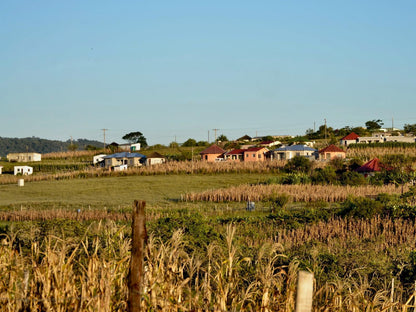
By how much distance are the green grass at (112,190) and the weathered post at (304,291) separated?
37.0 m

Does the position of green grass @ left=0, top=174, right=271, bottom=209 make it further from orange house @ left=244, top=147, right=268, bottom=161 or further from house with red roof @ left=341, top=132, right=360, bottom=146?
house with red roof @ left=341, top=132, right=360, bottom=146

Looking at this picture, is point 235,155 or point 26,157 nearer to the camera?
point 235,155

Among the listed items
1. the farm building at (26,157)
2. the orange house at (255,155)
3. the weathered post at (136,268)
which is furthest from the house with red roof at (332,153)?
the weathered post at (136,268)

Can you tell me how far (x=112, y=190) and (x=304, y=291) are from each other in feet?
166

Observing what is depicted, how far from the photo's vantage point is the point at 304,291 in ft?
15.8

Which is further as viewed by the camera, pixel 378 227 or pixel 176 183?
pixel 176 183

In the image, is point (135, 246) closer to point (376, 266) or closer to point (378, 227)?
point (376, 266)

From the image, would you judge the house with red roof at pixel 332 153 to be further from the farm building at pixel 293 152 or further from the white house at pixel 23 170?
the white house at pixel 23 170

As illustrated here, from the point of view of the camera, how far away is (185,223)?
19.2 m

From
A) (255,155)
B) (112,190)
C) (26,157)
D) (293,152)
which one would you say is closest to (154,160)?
(255,155)

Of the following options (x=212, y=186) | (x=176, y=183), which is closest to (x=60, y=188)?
(x=176, y=183)

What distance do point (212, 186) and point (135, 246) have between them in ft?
161

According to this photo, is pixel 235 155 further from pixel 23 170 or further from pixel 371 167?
pixel 23 170

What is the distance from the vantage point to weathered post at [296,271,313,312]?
4.76 meters
